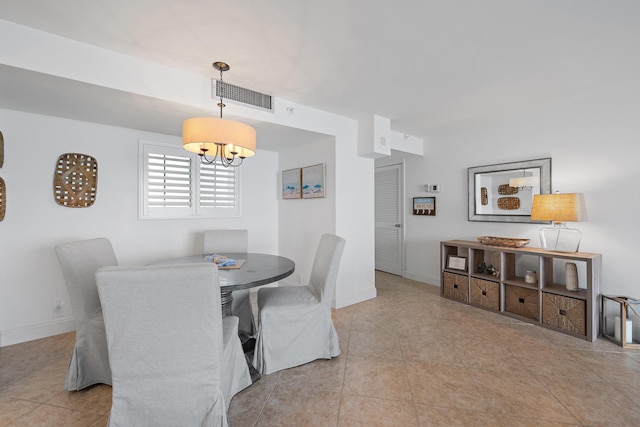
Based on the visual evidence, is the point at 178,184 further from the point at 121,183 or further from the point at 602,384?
the point at 602,384

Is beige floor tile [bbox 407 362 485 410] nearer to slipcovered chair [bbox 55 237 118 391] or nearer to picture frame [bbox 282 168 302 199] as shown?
slipcovered chair [bbox 55 237 118 391]

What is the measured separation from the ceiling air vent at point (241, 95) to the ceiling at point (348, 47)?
0.07 m

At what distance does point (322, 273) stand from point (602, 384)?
2.04 m

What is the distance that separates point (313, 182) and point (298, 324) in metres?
1.96

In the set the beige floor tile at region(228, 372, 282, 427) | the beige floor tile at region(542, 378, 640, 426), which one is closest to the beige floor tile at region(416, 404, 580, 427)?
the beige floor tile at region(542, 378, 640, 426)

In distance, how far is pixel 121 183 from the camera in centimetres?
298

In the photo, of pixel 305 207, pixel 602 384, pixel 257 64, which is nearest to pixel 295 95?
pixel 257 64

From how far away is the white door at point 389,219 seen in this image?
4.88 meters

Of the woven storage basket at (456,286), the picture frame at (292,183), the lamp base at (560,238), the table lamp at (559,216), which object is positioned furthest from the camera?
the picture frame at (292,183)

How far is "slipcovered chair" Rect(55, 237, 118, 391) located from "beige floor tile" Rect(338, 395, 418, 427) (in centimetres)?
156

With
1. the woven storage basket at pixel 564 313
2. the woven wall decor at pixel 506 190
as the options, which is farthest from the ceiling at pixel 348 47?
the woven storage basket at pixel 564 313

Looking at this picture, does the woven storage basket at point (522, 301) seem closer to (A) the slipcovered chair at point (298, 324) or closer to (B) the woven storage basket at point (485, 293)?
(B) the woven storage basket at point (485, 293)

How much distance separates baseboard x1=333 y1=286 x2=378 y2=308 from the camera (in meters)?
3.38

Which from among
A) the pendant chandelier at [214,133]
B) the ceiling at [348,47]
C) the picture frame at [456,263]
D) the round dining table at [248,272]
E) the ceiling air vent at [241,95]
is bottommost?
the picture frame at [456,263]
